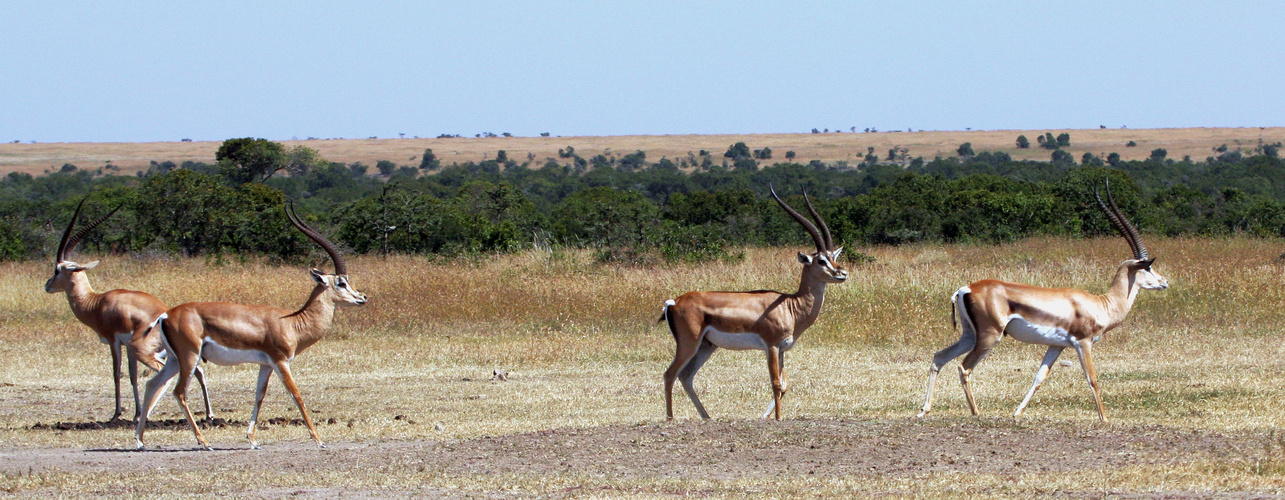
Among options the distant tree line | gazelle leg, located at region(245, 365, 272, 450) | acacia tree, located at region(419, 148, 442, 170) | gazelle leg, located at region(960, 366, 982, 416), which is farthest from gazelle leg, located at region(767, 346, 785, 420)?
acacia tree, located at region(419, 148, 442, 170)

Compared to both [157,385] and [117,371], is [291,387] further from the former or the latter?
[117,371]

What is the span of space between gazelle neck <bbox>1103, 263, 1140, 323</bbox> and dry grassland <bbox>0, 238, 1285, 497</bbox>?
101 centimetres

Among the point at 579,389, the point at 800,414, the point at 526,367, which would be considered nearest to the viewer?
the point at 800,414

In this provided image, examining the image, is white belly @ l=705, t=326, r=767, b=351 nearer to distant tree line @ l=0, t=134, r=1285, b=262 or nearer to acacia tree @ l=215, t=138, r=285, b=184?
distant tree line @ l=0, t=134, r=1285, b=262

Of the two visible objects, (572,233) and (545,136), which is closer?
(572,233)

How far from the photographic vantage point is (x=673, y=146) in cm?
14675

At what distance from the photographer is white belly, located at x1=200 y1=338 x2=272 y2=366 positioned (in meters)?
10.7

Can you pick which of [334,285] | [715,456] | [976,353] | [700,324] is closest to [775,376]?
[700,324]

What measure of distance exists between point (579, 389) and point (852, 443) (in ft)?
19.6

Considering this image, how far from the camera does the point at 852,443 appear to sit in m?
9.65

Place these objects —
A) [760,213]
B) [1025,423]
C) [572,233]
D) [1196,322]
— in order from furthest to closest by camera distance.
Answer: [760,213] < [572,233] < [1196,322] < [1025,423]

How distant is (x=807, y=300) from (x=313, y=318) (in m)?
4.23

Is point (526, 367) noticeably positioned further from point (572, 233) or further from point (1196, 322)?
point (572, 233)

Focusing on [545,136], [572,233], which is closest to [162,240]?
[572,233]
